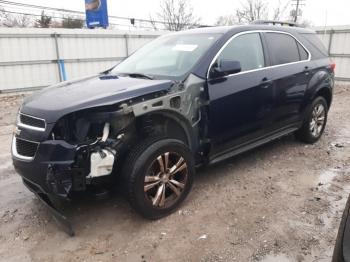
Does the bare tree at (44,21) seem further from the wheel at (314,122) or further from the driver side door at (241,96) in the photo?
the driver side door at (241,96)

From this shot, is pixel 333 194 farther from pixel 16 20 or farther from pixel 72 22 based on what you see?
pixel 16 20

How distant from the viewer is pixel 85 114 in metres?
2.87

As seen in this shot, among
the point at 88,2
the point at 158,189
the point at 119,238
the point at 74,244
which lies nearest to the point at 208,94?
the point at 158,189

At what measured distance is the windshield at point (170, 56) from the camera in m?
3.74

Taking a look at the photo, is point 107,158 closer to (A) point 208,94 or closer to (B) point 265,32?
(A) point 208,94

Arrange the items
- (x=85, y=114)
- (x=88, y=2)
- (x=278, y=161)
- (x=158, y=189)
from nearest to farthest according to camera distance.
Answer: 1. (x=85, y=114)
2. (x=158, y=189)
3. (x=278, y=161)
4. (x=88, y=2)

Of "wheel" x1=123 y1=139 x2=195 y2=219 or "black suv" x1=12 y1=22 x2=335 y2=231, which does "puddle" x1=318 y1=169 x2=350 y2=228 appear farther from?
"wheel" x1=123 y1=139 x2=195 y2=219

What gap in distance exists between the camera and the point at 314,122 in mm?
5391

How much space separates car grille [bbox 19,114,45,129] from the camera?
289 centimetres

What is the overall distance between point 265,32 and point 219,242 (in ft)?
9.48

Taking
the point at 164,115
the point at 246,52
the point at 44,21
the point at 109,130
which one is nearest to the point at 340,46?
the point at 246,52

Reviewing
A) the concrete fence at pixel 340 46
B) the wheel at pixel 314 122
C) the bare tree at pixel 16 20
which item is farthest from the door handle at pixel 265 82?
the bare tree at pixel 16 20

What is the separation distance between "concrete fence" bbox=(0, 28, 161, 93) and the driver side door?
9.43m

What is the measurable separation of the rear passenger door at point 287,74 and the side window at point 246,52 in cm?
21
